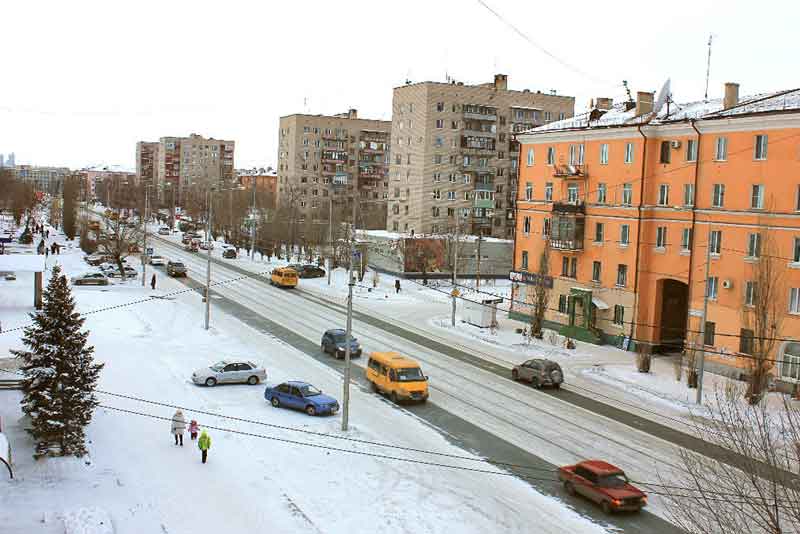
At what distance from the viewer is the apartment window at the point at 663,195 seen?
38562mm

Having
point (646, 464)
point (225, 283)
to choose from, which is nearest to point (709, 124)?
point (646, 464)

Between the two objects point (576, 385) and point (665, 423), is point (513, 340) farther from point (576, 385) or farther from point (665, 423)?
point (665, 423)

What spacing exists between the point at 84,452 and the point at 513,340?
24.7 m

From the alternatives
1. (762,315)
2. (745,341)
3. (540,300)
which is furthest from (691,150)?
(762,315)

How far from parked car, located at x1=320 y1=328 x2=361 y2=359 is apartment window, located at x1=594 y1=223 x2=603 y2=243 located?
15.7m

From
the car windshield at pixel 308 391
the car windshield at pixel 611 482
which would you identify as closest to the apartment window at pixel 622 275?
the car windshield at pixel 308 391

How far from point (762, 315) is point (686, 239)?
29.5 ft

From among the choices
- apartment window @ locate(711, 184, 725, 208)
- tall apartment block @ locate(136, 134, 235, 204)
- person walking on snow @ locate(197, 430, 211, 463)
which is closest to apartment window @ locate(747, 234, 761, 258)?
apartment window @ locate(711, 184, 725, 208)

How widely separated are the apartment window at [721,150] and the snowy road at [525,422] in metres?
15.0

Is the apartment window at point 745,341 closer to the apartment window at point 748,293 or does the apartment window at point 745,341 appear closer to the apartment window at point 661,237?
the apartment window at point 748,293

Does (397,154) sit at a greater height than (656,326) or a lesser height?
greater

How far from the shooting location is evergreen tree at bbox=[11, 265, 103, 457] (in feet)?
66.4

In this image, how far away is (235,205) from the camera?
9719 centimetres

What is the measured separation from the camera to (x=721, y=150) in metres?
35.6
